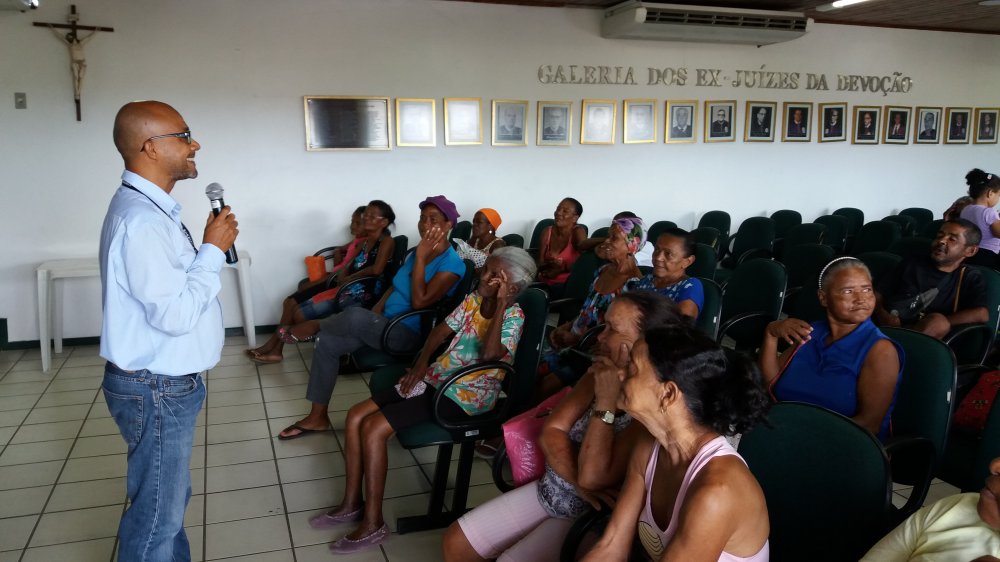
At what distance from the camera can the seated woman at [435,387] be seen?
8.39ft

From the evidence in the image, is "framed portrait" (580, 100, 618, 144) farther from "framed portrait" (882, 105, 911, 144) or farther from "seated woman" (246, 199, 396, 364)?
"framed portrait" (882, 105, 911, 144)

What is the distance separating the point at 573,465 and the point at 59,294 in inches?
192

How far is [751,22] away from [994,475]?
5.63 meters

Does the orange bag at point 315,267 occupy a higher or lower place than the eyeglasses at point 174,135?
lower

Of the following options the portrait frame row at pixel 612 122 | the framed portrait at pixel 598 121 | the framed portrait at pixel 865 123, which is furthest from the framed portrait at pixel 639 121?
the framed portrait at pixel 865 123

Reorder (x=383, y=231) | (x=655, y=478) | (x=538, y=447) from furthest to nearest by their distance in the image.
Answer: (x=383, y=231) < (x=538, y=447) < (x=655, y=478)

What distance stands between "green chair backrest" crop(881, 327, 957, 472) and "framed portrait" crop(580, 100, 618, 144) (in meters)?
4.36

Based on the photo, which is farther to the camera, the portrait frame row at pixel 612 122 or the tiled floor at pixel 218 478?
the portrait frame row at pixel 612 122

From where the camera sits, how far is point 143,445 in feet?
6.10

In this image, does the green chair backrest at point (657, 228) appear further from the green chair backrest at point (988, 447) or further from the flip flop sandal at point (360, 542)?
the green chair backrest at point (988, 447)

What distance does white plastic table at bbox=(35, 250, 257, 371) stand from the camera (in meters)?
4.73

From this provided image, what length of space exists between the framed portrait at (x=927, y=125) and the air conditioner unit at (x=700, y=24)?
2.06 metres

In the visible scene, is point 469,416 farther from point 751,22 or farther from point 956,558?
point 751,22

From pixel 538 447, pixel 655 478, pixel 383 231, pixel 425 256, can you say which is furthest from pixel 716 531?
pixel 383 231
